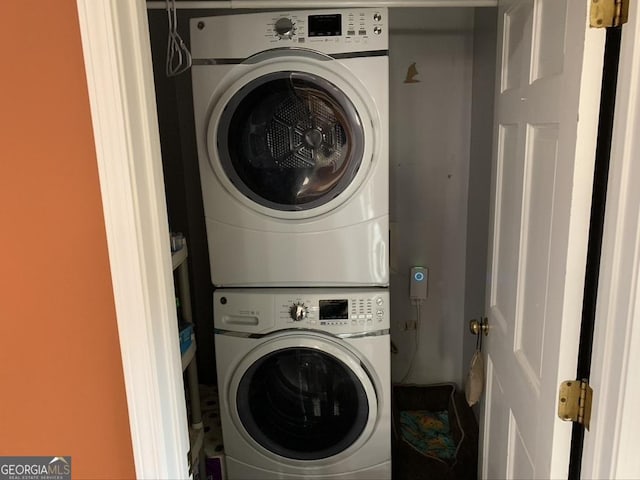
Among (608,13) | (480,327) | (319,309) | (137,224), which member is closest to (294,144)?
(319,309)

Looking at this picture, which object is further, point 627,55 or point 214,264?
point 214,264

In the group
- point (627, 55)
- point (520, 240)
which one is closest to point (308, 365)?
point (520, 240)

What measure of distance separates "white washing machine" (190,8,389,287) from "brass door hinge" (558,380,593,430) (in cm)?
88

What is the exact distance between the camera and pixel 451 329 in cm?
256

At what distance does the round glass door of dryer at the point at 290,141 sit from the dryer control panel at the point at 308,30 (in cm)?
10

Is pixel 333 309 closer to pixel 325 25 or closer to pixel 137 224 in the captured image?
pixel 325 25

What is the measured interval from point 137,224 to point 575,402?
0.84 m

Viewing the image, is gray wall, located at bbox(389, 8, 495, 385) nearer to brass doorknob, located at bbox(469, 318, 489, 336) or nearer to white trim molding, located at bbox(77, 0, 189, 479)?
brass doorknob, located at bbox(469, 318, 489, 336)

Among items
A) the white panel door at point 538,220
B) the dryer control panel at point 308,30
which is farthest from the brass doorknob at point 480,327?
the dryer control panel at point 308,30

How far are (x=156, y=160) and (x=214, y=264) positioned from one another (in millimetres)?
969

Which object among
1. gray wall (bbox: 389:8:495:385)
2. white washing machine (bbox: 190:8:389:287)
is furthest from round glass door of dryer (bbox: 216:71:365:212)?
gray wall (bbox: 389:8:495:385)

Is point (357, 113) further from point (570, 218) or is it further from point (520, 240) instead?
point (570, 218)

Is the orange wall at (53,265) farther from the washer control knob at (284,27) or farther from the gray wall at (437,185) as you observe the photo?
the gray wall at (437,185)

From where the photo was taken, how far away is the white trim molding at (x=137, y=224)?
783 millimetres
